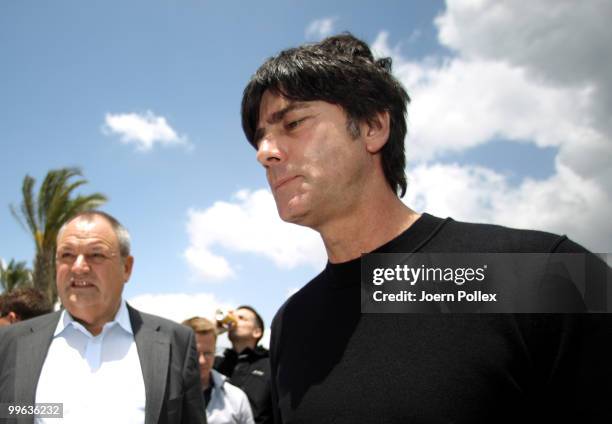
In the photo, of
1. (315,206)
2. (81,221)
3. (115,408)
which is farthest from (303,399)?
(81,221)

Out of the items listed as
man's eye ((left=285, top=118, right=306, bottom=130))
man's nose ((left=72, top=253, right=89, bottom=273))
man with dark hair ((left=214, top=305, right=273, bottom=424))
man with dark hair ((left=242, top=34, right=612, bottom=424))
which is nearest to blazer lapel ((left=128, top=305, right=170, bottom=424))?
man's nose ((left=72, top=253, right=89, bottom=273))

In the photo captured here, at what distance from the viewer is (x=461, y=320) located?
1473mm

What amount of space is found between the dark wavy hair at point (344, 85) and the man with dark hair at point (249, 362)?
4787mm

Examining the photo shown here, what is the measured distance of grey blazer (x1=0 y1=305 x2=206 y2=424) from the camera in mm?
3365

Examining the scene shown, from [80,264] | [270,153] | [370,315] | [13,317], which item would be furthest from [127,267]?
[370,315]

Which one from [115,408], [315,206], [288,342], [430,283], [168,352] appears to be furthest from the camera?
[168,352]

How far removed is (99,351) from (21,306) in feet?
7.78

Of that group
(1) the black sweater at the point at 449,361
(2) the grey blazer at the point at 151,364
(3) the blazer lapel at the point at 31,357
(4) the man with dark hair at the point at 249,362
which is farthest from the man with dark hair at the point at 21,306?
(1) the black sweater at the point at 449,361

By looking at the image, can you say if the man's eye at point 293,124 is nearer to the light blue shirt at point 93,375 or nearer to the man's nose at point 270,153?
the man's nose at point 270,153

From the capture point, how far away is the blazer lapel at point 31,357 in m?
3.29

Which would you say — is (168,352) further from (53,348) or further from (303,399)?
(303,399)

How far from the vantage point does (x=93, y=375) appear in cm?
351

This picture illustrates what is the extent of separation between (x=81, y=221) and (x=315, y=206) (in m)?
2.77

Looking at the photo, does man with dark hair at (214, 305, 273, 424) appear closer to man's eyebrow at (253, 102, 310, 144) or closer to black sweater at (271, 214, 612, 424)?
black sweater at (271, 214, 612, 424)
